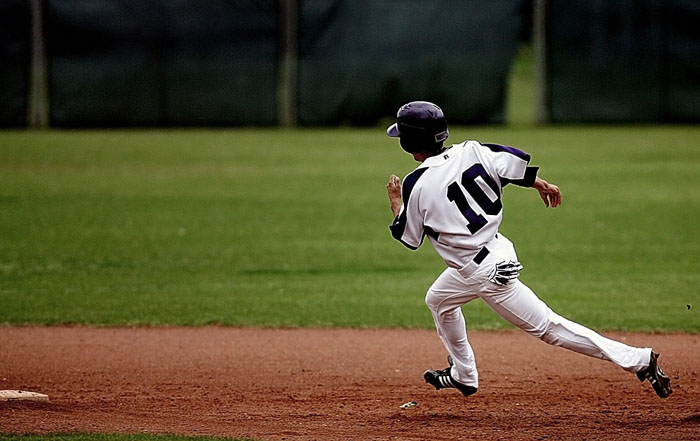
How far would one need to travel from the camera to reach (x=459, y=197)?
514cm

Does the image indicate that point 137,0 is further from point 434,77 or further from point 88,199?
point 88,199

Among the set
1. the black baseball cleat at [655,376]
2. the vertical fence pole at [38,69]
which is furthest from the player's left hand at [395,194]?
the vertical fence pole at [38,69]

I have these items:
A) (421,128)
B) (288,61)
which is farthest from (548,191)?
(288,61)

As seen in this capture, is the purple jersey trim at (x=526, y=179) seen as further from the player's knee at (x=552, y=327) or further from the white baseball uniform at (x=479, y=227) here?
the player's knee at (x=552, y=327)

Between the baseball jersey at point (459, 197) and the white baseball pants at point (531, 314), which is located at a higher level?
the baseball jersey at point (459, 197)

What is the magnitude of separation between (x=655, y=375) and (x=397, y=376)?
1.92m

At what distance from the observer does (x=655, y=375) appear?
5305 millimetres

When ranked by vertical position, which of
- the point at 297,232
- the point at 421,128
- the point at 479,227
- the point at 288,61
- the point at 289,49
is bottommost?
the point at 297,232

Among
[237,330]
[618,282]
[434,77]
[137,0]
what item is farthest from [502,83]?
[237,330]

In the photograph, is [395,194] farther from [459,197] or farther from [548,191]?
[548,191]

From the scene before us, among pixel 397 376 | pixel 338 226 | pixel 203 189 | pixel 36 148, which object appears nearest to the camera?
pixel 397 376

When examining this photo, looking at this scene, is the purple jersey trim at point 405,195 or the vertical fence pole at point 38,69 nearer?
the purple jersey trim at point 405,195

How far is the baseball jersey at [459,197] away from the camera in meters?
Result: 5.13

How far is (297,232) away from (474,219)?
7.60 m
